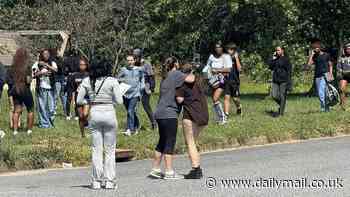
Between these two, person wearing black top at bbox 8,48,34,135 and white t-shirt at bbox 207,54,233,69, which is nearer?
person wearing black top at bbox 8,48,34,135

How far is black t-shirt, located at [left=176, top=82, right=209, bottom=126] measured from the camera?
11891 millimetres

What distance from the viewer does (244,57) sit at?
30297mm

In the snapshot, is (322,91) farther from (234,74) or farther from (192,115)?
(192,115)

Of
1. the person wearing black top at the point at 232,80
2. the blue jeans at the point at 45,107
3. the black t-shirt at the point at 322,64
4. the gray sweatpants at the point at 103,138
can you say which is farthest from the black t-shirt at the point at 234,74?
the gray sweatpants at the point at 103,138

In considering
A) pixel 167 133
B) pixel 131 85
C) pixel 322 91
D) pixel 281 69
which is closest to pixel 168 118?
pixel 167 133

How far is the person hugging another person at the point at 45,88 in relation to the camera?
17516mm

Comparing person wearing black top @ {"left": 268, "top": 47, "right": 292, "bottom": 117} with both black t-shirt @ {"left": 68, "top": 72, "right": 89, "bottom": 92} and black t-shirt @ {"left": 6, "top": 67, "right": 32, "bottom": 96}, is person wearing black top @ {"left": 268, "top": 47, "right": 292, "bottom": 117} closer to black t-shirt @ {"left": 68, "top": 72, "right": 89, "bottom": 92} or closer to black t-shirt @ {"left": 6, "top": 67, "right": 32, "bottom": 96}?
black t-shirt @ {"left": 68, "top": 72, "right": 89, "bottom": 92}

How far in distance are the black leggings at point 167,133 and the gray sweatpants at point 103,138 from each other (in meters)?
0.94

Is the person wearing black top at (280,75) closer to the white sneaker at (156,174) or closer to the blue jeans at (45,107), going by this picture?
the blue jeans at (45,107)

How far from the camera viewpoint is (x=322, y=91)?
19812mm

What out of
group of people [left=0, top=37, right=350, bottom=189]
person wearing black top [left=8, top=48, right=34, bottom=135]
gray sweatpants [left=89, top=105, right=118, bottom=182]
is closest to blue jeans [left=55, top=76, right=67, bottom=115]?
group of people [left=0, top=37, right=350, bottom=189]

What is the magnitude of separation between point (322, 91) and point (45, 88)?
671cm

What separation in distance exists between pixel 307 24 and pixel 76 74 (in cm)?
1450

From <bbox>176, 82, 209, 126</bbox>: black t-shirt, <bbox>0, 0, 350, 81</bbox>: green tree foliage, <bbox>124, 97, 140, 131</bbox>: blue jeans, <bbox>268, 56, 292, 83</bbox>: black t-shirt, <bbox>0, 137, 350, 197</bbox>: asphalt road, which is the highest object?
<bbox>0, 0, 350, 81</bbox>: green tree foliage
